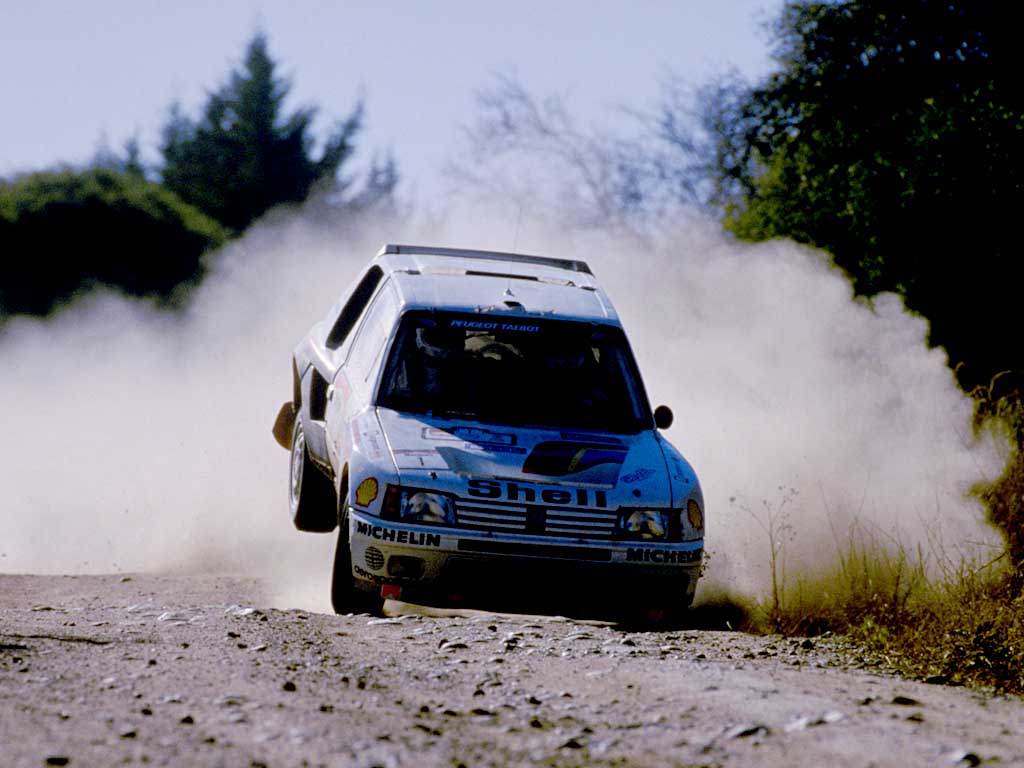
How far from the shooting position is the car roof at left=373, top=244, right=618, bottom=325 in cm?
891

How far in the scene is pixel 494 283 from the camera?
30.5ft

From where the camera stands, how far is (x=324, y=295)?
18.6m

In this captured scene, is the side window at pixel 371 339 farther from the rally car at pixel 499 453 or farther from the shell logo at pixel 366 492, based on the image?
the shell logo at pixel 366 492

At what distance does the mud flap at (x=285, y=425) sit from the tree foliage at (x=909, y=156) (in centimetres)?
537

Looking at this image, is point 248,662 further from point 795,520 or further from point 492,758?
A: point 795,520

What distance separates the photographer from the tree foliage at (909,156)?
43.9 feet

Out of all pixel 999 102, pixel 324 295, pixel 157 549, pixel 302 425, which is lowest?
pixel 157 549

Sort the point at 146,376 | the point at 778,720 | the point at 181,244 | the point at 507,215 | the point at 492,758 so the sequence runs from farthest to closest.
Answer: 1. the point at 181,244
2. the point at 507,215
3. the point at 146,376
4. the point at 778,720
5. the point at 492,758

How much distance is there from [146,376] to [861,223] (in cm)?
1098

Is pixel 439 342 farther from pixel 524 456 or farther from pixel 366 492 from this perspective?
pixel 366 492

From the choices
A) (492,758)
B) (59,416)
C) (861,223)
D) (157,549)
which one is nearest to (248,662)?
(492,758)

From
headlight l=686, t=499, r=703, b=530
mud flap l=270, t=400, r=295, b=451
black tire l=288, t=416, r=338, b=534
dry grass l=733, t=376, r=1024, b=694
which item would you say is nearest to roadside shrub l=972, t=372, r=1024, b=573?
dry grass l=733, t=376, r=1024, b=694

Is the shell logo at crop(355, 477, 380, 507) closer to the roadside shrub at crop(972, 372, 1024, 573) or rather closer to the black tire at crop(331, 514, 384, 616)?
the black tire at crop(331, 514, 384, 616)

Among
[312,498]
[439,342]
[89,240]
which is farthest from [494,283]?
[89,240]
